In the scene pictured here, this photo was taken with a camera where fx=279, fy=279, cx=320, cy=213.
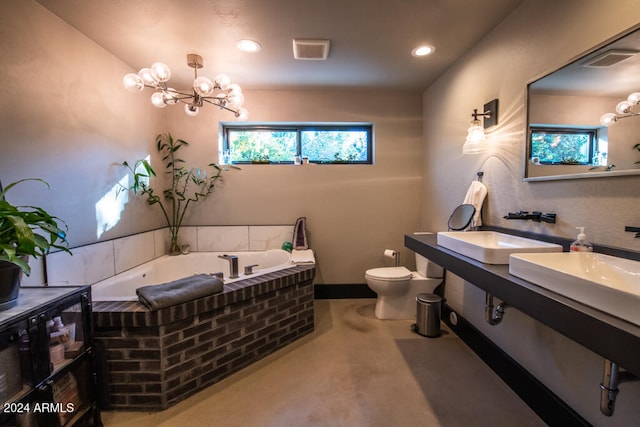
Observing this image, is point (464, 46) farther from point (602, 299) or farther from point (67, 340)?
point (67, 340)

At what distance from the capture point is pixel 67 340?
1.35 m

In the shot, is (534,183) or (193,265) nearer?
(534,183)

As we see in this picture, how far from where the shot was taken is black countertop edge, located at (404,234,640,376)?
2.32 ft

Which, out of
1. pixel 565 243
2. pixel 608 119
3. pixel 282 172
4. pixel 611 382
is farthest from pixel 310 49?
→ pixel 611 382

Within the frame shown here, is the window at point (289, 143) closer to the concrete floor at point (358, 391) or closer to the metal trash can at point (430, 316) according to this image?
the metal trash can at point (430, 316)

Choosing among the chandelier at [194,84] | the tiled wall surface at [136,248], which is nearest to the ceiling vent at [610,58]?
the chandelier at [194,84]

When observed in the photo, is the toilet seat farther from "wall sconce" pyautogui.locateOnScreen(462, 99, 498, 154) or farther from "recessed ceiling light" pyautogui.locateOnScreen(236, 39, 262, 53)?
"recessed ceiling light" pyautogui.locateOnScreen(236, 39, 262, 53)

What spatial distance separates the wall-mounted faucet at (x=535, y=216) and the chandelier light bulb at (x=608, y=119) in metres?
0.47

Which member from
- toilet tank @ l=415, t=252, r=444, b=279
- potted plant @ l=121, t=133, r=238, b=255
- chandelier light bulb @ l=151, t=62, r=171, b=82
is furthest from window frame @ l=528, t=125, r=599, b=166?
potted plant @ l=121, t=133, r=238, b=255

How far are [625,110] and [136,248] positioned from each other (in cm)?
327

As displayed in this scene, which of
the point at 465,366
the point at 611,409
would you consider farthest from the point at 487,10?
the point at 465,366

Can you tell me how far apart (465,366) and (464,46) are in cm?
237

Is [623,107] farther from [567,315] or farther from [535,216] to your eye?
[567,315]

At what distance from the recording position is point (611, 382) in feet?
3.40
